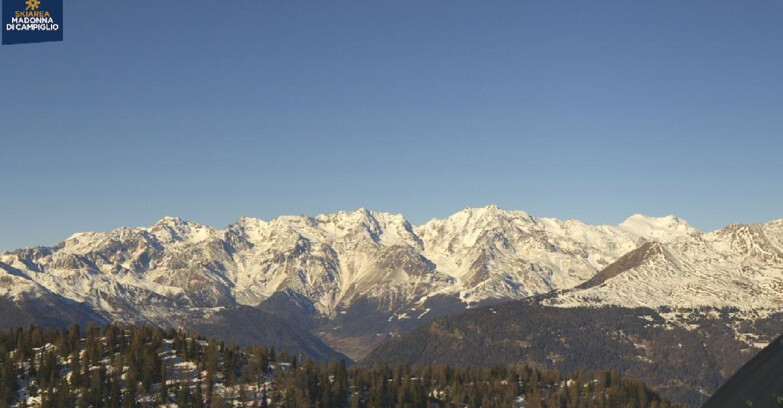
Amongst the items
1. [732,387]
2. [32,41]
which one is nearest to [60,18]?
[32,41]

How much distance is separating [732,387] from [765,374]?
2.94 feet

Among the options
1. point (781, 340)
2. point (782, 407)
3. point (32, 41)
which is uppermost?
point (32, 41)

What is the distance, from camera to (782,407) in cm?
2123

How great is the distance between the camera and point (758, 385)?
22094 millimetres

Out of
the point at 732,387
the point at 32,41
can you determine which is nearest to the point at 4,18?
the point at 32,41

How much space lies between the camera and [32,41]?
474ft

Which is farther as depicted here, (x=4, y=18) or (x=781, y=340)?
(x=4, y=18)

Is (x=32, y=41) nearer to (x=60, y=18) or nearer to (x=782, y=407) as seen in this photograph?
(x=60, y=18)

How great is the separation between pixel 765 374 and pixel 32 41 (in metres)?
144

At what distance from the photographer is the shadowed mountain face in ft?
70.9

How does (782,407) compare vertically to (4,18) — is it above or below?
below

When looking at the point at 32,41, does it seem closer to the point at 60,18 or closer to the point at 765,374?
the point at 60,18

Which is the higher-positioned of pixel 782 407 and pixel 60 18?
pixel 60 18

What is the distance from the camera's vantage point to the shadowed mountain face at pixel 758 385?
70.9 feet
